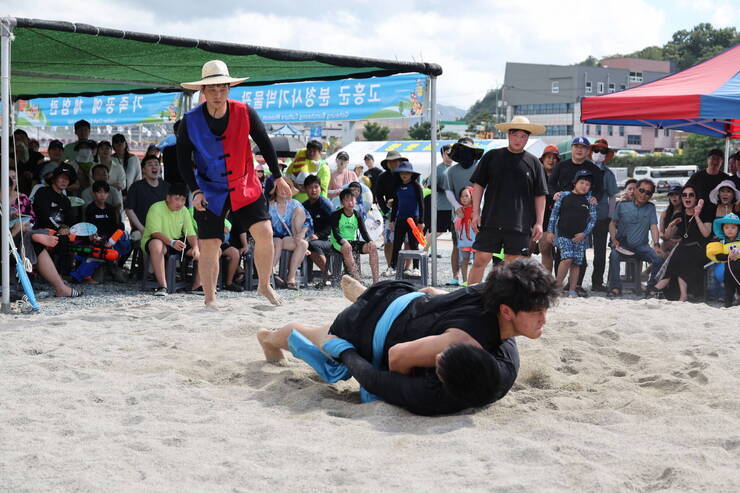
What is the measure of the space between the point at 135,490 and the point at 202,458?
1.13 feet

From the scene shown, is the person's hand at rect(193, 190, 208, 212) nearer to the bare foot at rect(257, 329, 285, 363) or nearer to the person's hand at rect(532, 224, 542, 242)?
the bare foot at rect(257, 329, 285, 363)

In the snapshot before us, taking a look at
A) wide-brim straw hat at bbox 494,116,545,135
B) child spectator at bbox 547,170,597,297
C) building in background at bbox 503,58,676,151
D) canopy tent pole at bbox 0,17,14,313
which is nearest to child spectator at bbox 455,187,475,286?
child spectator at bbox 547,170,597,297

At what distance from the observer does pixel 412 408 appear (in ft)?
11.4

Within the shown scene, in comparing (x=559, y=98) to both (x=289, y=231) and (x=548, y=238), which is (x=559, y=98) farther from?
(x=289, y=231)

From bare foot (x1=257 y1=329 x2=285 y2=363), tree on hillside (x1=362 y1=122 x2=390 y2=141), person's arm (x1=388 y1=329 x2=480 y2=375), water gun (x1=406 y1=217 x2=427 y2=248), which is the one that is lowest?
bare foot (x1=257 y1=329 x2=285 y2=363)

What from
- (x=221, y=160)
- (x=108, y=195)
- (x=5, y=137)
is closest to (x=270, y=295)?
(x=221, y=160)

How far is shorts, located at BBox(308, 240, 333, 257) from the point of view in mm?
8719

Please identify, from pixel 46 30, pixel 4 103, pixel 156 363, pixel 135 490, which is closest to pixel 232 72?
pixel 46 30

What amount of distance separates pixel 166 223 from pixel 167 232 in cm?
9

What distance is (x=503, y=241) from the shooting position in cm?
661

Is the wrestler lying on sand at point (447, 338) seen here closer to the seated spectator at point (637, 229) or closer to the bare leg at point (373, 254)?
the bare leg at point (373, 254)

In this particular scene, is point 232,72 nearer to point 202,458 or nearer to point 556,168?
point 556,168

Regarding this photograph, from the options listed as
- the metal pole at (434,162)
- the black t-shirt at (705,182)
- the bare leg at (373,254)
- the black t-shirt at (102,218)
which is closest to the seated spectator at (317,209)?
the bare leg at (373,254)

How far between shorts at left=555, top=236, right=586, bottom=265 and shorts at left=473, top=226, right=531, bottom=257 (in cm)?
184
